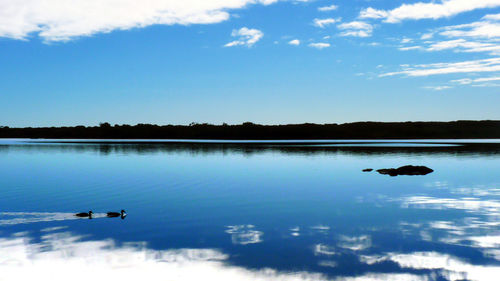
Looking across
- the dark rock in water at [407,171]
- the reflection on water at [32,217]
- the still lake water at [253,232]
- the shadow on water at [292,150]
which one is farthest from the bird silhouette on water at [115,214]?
the shadow on water at [292,150]

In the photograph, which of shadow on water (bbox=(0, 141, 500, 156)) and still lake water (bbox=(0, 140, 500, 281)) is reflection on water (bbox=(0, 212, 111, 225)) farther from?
shadow on water (bbox=(0, 141, 500, 156))

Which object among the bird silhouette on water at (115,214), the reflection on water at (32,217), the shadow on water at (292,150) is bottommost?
the shadow on water at (292,150)

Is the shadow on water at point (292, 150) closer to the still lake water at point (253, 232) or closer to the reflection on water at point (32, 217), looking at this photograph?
the still lake water at point (253, 232)

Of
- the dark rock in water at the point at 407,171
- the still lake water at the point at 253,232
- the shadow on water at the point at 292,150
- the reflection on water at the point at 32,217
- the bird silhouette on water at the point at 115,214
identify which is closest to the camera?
the still lake water at the point at 253,232

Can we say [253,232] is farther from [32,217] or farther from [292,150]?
[292,150]

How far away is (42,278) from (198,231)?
282 inches

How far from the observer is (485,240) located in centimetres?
1697

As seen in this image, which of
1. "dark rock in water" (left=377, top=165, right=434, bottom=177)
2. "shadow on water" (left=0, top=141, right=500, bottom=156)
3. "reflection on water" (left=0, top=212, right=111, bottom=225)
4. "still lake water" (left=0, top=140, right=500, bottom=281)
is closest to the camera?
"still lake water" (left=0, top=140, right=500, bottom=281)

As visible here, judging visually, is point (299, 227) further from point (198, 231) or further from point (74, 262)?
point (74, 262)

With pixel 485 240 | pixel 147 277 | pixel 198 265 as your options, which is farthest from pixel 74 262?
pixel 485 240

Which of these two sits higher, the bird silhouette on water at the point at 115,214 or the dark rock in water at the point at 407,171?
the bird silhouette on water at the point at 115,214

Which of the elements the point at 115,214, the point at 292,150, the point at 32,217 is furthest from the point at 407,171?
the point at 292,150

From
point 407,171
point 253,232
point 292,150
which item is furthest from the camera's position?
point 292,150

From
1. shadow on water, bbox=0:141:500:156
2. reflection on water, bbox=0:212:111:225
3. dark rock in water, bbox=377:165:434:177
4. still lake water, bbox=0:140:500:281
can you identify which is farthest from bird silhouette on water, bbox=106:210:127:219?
shadow on water, bbox=0:141:500:156
